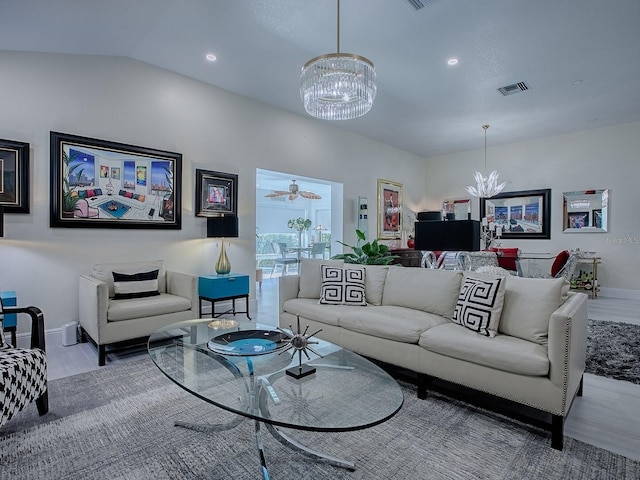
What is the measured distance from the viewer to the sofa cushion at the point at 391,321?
8.53 feet

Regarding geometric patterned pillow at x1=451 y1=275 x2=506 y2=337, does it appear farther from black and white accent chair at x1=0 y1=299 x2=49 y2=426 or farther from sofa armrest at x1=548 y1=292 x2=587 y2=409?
black and white accent chair at x1=0 y1=299 x2=49 y2=426

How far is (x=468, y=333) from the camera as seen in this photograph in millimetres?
2441

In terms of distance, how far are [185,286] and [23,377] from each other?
188 cm

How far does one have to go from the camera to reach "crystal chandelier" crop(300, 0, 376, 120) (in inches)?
106

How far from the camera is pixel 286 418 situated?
1425 millimetres

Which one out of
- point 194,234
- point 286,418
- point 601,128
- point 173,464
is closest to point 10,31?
point 194,234

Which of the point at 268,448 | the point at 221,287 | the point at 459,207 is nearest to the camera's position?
the point at 268,448

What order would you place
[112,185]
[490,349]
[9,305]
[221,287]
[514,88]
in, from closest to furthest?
[490,349], [9,305], [112,185], [221,287], [514,88]

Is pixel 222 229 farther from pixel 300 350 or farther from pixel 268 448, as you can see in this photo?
pixel 268 448

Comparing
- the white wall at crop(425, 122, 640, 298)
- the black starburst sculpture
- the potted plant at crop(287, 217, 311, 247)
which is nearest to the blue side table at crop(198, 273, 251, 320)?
the black starburst sculpture

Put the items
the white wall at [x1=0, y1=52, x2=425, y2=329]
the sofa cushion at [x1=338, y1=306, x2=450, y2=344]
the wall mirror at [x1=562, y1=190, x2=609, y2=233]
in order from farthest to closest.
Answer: the wall mirror at [x1=562, y1=190, x2=609, y2=233]
the white wall at [x1=0, y1=52, x2=425, y2=329]
the sofa cushion at [x1=338, y1=306, x2=450, y2=344]

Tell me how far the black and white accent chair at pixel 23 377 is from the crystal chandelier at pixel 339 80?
2606 millimetres

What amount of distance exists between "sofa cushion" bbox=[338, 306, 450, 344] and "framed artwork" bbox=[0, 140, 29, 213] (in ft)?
10.9

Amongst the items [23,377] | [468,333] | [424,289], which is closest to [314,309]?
[424,289]
